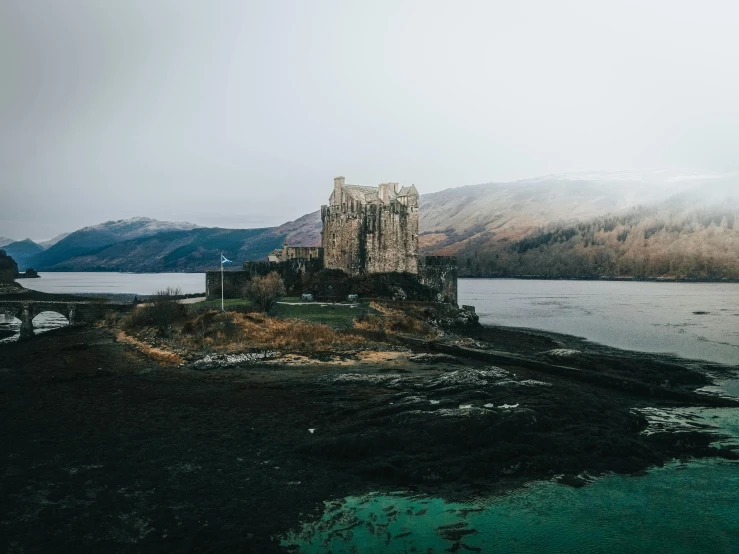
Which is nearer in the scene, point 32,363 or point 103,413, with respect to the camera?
point 103,413

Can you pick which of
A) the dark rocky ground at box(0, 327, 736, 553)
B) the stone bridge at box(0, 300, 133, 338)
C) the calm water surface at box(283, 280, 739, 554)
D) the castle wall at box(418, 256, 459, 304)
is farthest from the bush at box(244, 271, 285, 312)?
the calm water surface at box(283, 280, 739, 554)

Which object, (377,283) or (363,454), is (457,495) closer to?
(363,454)

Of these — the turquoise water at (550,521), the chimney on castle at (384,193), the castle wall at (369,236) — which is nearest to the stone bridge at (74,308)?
the castle wall at (369,236)

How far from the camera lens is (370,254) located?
56.5m

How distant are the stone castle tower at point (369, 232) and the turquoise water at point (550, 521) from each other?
42.6m

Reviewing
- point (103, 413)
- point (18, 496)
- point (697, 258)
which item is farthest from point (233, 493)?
point (697, 258)

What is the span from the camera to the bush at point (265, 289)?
4972 centimetres

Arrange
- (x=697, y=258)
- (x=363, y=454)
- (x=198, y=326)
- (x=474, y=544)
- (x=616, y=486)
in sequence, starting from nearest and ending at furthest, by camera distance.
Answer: (x=474, y=544) → (x=616, y=486) → (x=363, y=454) → (x=198, y=326) → (x=697, y=258)

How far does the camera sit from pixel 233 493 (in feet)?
46.5

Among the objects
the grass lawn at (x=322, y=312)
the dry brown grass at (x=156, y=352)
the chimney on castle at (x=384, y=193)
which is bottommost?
the dry brown grass at (x=156, y=352)

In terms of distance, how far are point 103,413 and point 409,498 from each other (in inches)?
543

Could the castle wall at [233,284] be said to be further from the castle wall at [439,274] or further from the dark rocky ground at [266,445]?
the dark rocky ground at [266,445]

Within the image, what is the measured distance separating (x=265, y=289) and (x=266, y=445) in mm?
→ 34554

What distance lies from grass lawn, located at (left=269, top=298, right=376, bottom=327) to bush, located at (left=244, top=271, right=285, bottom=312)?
11.3ft
